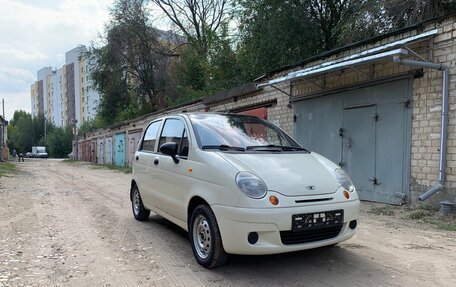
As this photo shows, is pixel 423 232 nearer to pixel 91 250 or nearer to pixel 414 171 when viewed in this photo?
pixel 414 171

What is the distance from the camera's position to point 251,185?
386cm

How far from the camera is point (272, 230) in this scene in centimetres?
375

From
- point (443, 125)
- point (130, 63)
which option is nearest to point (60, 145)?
point (130, 63)

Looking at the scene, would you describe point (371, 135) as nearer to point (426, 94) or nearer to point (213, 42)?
point (426, 94)

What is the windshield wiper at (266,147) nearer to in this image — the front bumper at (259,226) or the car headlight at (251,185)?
the car headlight at (251,185)

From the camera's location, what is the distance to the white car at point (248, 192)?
149 inches

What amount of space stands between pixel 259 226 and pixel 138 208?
12.4ft

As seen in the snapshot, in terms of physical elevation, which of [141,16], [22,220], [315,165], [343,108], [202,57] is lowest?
[22,220]

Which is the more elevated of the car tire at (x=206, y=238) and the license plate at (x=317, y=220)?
the license plate at (x=317, y=220)

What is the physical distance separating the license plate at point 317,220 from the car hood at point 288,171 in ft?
0.71

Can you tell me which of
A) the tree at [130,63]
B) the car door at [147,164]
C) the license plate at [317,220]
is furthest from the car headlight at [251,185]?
the tree at [130,63]

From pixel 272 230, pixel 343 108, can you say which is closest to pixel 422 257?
pixel 272 230

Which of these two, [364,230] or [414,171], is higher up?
[414,171]

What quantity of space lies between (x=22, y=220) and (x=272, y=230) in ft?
18.1
